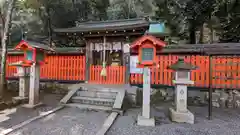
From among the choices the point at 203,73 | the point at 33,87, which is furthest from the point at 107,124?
the point at 203,73

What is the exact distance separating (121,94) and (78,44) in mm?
8816

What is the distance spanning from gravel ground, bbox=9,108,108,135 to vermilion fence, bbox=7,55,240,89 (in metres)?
2.73

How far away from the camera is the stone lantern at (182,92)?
4.78m

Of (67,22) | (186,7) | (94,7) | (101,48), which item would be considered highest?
(94,7)

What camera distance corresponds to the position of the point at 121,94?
636cm

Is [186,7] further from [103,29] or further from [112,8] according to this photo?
[103,29]

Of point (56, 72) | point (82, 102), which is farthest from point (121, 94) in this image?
point (56, 72)

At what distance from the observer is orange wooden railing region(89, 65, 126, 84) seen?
7.67 metres

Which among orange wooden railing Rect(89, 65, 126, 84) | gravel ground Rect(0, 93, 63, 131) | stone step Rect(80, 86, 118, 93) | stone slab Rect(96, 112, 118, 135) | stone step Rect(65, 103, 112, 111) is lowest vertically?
stone slab Rect(96, 112, 118, 135)

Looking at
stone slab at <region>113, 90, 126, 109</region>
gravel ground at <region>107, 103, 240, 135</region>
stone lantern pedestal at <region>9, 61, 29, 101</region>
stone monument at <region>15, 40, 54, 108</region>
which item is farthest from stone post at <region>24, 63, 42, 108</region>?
gravel ground at <region>107, 103, 240, 135</region>

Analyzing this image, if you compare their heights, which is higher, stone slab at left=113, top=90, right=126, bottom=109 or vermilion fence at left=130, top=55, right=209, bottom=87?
vermilion fence at left=130, top=55, right=209, bottom=87

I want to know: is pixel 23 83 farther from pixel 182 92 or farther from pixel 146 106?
pixel 182 92

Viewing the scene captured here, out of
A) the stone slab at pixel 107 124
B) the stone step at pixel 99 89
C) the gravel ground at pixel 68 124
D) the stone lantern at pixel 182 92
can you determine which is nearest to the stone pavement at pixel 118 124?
the gravel ground at pixel 68 124

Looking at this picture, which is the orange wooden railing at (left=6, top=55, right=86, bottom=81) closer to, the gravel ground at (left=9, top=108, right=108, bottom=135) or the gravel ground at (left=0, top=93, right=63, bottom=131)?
the gravel ground at (left=0, top=93, right=63, bottom=131)
